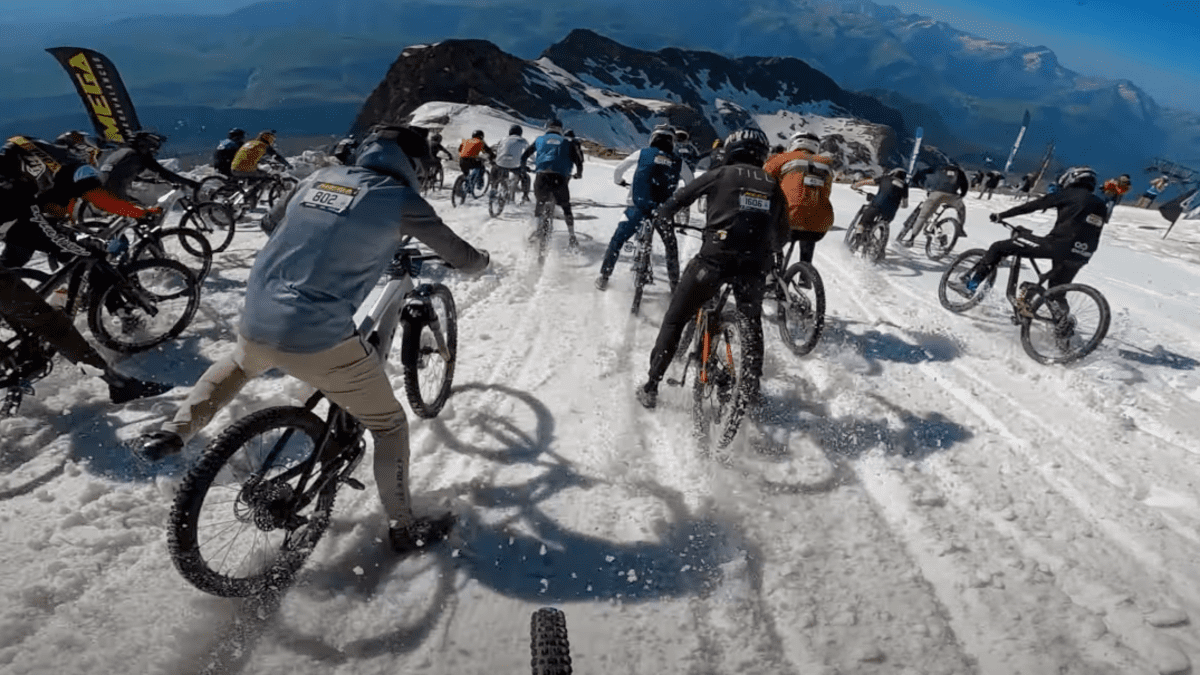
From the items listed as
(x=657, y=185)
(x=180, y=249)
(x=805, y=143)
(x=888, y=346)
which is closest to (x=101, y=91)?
(x=180, y=249)

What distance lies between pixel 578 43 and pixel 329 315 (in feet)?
431

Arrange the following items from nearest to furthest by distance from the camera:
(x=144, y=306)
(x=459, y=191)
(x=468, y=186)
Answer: (x=144, y=306) < (x=459, y=191) < (x=468, y=186)

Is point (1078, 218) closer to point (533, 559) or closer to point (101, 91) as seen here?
point (533, 559)

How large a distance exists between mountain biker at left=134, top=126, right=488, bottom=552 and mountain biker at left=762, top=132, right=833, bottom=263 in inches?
183

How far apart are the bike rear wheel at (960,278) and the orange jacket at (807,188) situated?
8.88 feet

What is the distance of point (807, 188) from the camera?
20.2 feet

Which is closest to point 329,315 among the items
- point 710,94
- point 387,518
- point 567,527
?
point 387,518

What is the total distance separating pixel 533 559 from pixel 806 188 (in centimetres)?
498

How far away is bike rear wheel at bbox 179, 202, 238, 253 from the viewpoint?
340 inches

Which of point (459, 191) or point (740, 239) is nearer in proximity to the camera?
point (740, 239)

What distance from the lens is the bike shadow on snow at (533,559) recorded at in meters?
2.83

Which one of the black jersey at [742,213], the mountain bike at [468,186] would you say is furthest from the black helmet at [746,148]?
the mountain bike at [468,186]

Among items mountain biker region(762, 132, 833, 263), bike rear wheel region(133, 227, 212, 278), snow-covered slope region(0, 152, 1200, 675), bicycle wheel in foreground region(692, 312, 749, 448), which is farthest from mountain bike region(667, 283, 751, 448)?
bike rear wheel region(133, 227, 212, 278)

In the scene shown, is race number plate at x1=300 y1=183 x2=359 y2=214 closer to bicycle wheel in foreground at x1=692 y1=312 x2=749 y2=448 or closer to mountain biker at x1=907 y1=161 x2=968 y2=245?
bicycle wheel in foreground at x1=692 y1=312 x2=749 y2=448
